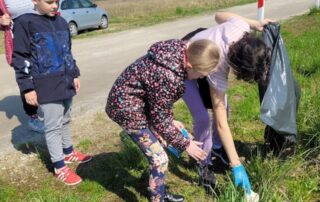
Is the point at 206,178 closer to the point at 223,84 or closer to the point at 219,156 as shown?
the point at 219,156

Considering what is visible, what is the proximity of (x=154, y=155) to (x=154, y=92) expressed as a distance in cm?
49

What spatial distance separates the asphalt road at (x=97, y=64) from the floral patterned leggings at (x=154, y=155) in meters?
1.96

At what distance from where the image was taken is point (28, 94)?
328cm

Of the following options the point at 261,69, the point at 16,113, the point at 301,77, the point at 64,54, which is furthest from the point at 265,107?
the point at 16,113

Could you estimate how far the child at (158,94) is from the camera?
2.46 meters

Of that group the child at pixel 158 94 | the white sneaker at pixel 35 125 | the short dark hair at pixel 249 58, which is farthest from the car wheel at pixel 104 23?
the short dark hair at pixel 249 58

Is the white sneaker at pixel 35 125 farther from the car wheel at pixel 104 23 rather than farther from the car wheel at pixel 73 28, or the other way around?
the car wheel at pixel 104 23

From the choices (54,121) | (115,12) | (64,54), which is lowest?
(115,12)

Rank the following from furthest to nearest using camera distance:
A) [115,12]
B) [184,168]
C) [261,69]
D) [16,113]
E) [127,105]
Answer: [115,12] → [16,113] → [184,168] → [127,105] → [261,69]

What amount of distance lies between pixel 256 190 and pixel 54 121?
1654 mm

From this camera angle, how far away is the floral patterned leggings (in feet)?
9.10

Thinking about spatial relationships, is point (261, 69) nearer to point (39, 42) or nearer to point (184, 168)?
point (184, 168)

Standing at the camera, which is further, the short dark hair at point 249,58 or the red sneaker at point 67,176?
the red sneaker at point 67,176

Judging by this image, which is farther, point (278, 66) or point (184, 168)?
point (184, 168)
